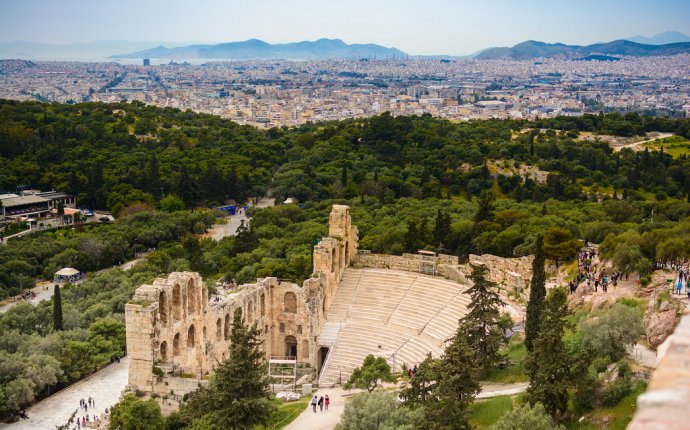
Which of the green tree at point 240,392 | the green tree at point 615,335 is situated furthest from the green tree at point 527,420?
the green tree at point 240,392

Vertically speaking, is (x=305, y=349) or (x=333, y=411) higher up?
(x=333, y=411)

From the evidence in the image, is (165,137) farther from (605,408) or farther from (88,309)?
(605,408)

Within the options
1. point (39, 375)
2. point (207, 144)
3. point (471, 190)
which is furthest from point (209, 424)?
point (207, 144)

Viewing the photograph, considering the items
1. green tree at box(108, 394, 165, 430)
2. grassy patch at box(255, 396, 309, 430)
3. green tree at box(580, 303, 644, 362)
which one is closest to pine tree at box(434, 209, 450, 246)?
grassy patch at box(255, 396, 309, 430)

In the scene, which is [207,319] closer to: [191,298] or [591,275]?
[191,298]

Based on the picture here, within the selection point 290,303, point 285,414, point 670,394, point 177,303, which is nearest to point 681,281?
point 285,414

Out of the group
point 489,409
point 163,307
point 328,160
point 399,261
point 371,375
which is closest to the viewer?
point 489,409
